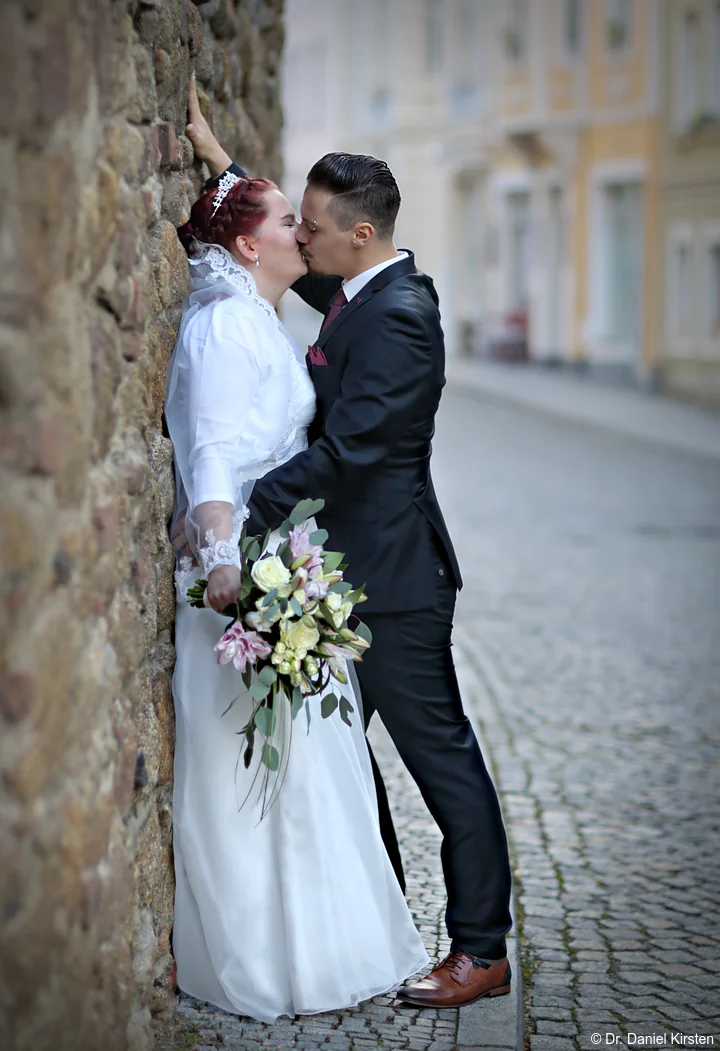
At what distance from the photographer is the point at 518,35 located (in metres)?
28.3

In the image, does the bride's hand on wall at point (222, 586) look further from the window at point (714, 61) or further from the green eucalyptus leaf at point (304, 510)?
the window at point (714, 61)

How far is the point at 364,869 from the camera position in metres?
3.72

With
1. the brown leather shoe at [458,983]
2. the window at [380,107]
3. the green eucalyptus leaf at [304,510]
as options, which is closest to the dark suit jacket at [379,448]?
the green eucalyptus leaf at [304,510]

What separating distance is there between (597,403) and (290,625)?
19.0 meters

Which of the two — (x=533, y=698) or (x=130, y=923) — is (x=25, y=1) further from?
(x=533, y=698)

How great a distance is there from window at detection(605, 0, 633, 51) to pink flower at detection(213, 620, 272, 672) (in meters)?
23.0

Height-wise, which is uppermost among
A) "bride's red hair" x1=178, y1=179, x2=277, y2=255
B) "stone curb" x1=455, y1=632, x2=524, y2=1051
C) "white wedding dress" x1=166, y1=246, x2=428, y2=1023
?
"bride's red hair" x1=178, y1=179, x2=277, y2=255

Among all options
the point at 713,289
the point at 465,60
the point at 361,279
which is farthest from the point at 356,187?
the point at 465,60

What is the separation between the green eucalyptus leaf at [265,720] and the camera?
3471 millimetres

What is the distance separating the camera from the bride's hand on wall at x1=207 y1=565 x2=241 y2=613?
3424mm

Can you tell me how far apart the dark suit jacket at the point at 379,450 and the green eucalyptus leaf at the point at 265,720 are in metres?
0.40

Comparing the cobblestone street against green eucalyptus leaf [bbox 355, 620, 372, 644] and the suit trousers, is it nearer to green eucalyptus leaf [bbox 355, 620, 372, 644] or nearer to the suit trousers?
the suit trousers

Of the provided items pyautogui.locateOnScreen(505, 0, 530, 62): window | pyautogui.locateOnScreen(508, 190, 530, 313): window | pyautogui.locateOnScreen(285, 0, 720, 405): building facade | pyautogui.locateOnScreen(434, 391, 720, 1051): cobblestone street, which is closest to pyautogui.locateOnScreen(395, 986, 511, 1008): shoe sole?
pyautogui.locateOnScreen(434, 391, 720, 1051): cobblestone street

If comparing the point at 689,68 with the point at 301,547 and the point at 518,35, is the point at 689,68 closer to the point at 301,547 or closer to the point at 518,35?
the point at 518,35
